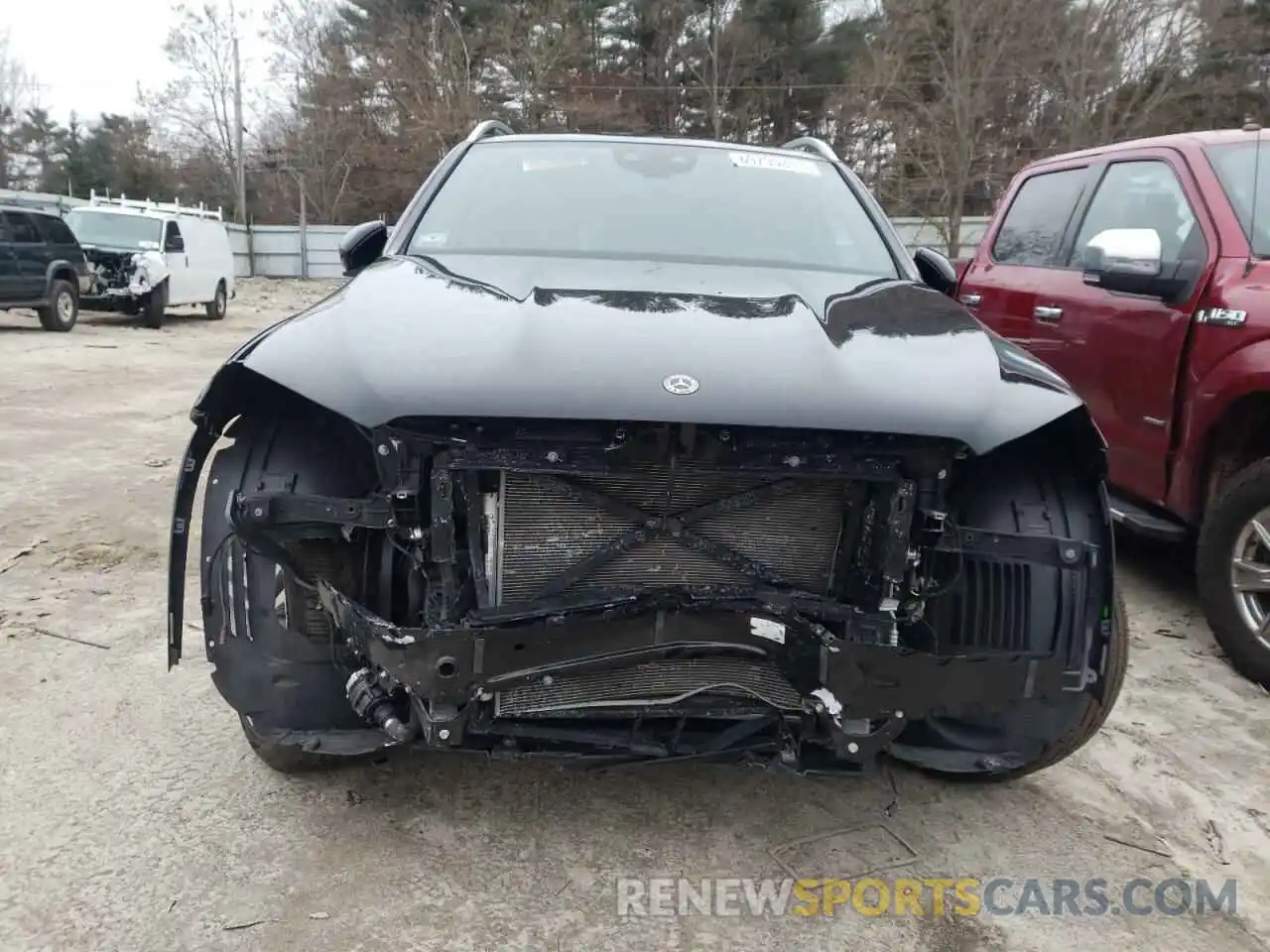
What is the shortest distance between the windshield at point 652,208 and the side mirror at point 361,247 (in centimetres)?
20

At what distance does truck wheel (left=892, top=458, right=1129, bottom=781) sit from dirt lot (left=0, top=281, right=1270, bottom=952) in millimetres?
268

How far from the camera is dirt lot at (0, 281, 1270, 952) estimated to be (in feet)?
6.97

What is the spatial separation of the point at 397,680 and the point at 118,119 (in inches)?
1811

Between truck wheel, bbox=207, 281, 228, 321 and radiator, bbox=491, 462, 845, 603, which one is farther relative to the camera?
truck wheel, bbox=207, 281, 228, 321

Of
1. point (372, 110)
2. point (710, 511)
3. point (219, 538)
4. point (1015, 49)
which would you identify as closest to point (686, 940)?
point (710, 511)

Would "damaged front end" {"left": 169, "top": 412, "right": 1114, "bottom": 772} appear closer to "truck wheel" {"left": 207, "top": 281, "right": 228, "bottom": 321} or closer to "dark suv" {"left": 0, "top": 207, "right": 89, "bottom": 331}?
"dark suv" {"left": 0, "top": 207, "right": 89, "bottom": 331}

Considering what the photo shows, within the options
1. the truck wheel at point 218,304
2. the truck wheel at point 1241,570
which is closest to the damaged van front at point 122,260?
the truck wheel at point 218,304

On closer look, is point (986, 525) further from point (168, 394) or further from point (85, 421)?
point (168, 394)

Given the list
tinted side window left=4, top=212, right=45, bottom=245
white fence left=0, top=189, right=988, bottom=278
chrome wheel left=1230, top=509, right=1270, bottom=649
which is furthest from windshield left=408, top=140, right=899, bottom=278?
white fence left=0, top=189, right=988, bottom=278

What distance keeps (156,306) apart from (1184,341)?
50.0ft

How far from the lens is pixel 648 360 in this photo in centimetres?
199

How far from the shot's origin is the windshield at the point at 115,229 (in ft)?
51.8

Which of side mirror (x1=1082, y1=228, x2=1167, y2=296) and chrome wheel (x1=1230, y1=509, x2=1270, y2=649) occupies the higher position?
side mirror (x1=1082, y1=228, x2=1167, y2=296)

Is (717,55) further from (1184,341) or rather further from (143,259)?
(1184,341)
